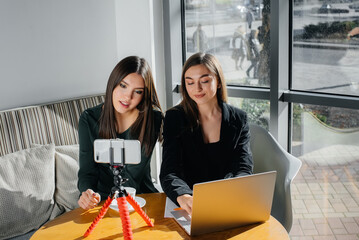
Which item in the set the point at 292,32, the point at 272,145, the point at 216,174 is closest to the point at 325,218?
the point at 272,145

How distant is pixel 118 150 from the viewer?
163 centimetres

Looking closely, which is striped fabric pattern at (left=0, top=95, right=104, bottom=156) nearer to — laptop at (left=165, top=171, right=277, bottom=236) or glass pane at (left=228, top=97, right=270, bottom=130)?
glass pane at (left=228, top=97, right=270, bottom=130)

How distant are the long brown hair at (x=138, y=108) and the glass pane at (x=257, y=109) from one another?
995mm

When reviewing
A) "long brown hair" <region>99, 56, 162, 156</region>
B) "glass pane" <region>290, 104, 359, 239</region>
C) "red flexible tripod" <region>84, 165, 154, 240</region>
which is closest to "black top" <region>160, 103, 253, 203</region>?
"long brown hair" <region>99, 56, 162, 156</region>

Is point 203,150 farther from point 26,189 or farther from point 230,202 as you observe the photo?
point 26,189

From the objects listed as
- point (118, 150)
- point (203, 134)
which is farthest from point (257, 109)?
point (118, 150)

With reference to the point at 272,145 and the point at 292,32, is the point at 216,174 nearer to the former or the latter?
the point at 272,145

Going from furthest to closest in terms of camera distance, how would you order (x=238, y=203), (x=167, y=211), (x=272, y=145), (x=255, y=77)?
(x=255, y=77), (x=272, y=145), (x=167, y=211), (x=238, y=203)

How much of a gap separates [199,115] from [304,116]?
92cm

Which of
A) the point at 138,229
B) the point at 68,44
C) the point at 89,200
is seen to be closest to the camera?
the point at 138,229

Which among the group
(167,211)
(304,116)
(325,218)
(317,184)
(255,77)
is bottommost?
(325,218)

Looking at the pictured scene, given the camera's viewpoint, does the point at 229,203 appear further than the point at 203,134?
No

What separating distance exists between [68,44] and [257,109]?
1390 mm

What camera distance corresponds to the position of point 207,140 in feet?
7.60
